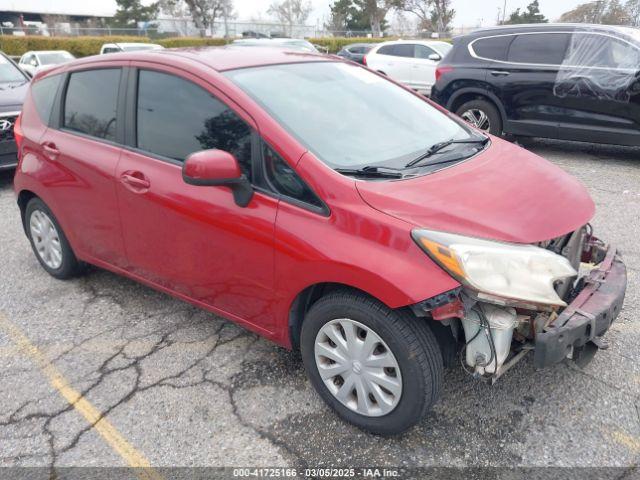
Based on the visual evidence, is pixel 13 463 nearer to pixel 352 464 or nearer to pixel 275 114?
pixel 352 464

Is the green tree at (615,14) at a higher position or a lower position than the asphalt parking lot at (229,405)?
higher

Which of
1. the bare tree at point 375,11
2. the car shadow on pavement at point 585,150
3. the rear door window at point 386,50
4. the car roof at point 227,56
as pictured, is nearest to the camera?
the car roof at point 227,56

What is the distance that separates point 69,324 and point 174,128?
1566 millimetres

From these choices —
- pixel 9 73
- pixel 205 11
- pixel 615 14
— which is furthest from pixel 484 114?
pixel 205 11

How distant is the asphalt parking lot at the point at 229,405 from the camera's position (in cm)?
240

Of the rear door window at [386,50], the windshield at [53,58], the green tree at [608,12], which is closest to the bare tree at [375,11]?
the green tree at [608,12]

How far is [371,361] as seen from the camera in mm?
2359

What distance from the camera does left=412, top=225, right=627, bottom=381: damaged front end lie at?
2109 millimetres

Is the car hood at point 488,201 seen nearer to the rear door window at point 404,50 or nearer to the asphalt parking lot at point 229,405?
the asphalt parking lot at point 229,405

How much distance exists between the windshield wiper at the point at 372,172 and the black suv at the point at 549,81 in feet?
17.8

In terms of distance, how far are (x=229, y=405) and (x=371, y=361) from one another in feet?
2.75

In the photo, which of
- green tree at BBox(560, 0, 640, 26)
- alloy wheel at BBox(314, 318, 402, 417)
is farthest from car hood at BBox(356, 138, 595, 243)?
green tree at BBox(560, 0, 640, 26)

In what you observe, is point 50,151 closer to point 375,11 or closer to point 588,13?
point 588,13

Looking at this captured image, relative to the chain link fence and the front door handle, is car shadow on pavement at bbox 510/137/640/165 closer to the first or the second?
the front door handle
